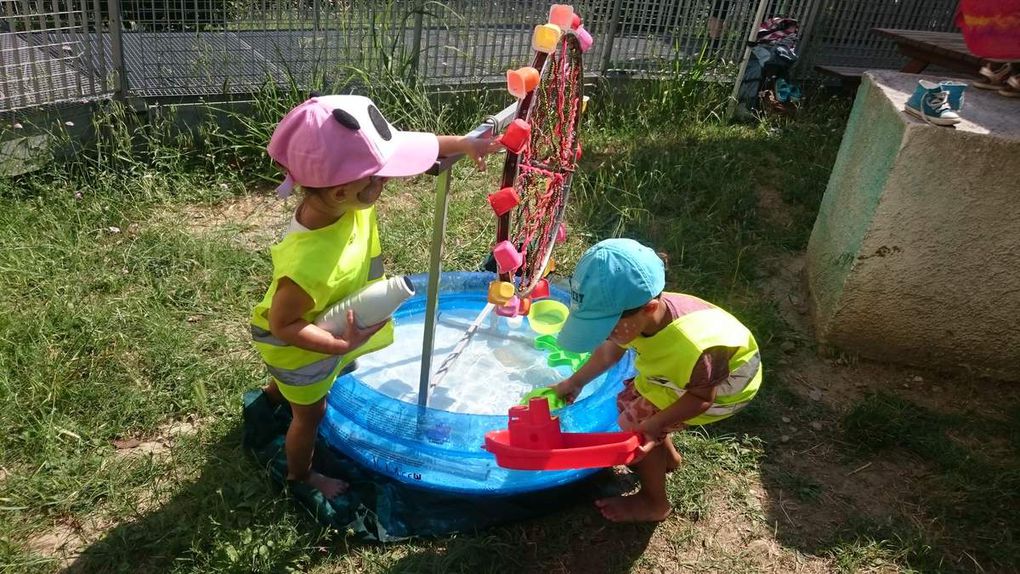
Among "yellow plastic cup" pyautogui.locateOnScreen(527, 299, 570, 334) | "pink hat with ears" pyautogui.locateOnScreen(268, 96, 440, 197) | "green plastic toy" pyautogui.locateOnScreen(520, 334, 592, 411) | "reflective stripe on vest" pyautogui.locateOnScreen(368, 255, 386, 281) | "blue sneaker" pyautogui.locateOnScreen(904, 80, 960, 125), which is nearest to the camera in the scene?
"pink hat with ears" pyautogui.locateOnScreen(268, 96, 440, 197)

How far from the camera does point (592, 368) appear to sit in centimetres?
250

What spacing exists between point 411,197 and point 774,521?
2627 millimetres

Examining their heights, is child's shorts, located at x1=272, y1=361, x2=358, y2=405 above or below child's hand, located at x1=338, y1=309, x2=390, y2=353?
below

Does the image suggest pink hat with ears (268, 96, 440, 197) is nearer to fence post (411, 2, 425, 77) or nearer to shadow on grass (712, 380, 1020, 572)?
shadow on grass (712, 380, 1020, 572)

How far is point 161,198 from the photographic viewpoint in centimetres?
404

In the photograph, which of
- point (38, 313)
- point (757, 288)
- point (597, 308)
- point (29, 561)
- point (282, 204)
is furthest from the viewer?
point (282, 204)

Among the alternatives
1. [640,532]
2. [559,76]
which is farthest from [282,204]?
[640,532]

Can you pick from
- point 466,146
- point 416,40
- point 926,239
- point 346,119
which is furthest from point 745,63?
point 346,119

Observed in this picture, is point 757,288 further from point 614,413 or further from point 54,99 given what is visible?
point 54,99

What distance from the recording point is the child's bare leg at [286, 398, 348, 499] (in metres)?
2.37

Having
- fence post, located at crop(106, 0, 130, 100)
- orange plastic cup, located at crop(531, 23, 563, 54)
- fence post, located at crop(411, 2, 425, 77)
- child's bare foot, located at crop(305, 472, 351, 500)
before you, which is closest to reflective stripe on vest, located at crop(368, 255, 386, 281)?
child's bare foot, located at crop(305, 472, 351, 500)

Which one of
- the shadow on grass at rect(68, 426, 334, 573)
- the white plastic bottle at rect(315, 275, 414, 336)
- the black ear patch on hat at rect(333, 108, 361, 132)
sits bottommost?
the shadow on grass at rect(68, 426, 334, 573)

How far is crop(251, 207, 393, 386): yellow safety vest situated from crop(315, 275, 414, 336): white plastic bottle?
5 centimetres

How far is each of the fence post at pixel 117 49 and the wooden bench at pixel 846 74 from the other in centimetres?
470
